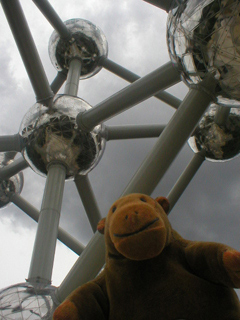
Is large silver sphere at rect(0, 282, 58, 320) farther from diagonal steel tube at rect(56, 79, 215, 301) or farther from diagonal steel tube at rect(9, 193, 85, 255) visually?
diagonal steel tube at rect(9, 193, 85, 255)

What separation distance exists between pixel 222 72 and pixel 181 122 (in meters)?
0.60

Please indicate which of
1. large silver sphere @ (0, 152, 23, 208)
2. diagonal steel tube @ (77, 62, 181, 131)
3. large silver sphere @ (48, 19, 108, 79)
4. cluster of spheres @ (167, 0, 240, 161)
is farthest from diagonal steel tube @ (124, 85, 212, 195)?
large silver sphere @ (0, 152, 23, 208)

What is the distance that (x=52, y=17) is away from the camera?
605 centimetres

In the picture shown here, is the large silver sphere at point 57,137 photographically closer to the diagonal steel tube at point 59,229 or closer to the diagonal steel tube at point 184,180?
the diagonal steel tube at point 184,180

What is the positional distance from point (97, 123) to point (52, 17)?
2621mm

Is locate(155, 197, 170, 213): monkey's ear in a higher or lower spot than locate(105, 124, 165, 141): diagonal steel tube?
lower

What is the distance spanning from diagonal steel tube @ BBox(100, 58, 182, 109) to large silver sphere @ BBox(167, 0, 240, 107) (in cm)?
347

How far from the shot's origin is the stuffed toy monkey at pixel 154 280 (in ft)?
5.57

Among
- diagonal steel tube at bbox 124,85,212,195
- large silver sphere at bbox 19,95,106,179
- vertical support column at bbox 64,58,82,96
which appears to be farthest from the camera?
vertical support column at bbox 64,58,82,96

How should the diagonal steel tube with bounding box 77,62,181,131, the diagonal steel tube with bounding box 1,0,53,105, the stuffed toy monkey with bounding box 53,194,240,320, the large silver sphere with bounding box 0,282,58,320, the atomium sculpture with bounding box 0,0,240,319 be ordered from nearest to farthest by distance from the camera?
the stuffed toy monkey with bounding box 53,194,240,320
the atomium sculpture with bounding box 0,0,240,319
the large silver sphere with bounding box 0,282,58,320
the diagonal steel tube with bounding box 1,0,53,105
the diagonal steel tube with bounding box 77,62,181,131

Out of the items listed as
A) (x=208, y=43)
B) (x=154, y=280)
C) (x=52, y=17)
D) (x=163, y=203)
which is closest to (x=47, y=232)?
(x=163, y=203)

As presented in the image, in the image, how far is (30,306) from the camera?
3064mm

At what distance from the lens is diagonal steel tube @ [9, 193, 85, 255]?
6789 mm

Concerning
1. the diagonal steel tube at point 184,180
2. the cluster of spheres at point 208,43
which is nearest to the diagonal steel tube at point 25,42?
the cluster of spheres at point 208,43
